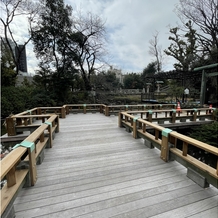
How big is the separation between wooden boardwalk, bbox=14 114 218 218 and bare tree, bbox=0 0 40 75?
36.6 feet

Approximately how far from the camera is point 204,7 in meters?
11.6

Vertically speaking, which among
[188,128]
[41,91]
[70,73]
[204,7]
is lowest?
[188,128]

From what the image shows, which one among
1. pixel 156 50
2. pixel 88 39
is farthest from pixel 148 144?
pixel 156 50

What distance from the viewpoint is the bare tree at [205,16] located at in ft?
37.4

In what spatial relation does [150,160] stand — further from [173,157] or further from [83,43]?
[83,43]

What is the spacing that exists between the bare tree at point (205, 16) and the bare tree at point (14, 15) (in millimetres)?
12629

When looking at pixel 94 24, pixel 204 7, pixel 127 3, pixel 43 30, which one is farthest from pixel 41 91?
pixel 204 7

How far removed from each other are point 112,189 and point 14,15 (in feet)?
44.0

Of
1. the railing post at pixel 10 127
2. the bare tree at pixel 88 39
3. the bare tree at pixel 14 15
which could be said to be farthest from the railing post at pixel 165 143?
the bare tree at pixel 14 15

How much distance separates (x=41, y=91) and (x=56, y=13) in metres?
6.02

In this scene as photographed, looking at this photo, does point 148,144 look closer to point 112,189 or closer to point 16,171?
point 112,189

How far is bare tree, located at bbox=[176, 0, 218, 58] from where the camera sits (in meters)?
11.4

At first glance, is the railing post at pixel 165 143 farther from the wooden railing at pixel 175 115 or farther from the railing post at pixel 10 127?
the railing post at pixel 10 127

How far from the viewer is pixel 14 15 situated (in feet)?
32.7
